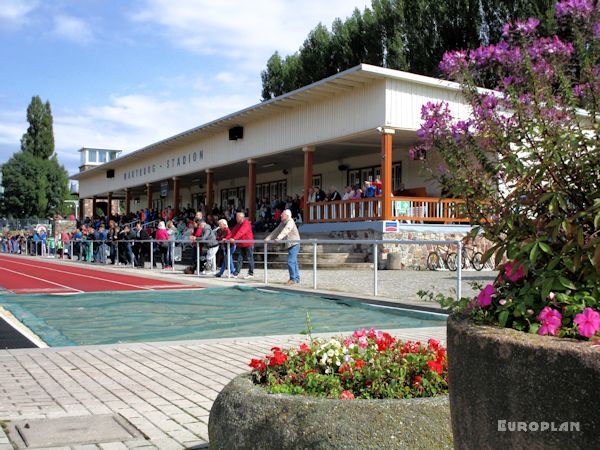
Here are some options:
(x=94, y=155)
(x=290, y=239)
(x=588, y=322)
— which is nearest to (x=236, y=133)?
(x=290, y=239)

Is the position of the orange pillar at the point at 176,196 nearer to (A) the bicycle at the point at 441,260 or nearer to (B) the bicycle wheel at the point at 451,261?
(A) the bicycle at the point at 441,260

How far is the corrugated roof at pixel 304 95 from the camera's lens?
2323cm

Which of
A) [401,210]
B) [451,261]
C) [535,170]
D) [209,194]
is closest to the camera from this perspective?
[535,170]

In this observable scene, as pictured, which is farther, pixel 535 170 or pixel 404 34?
pixel 404 34

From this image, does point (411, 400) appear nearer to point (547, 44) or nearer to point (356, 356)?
point (356, 356)

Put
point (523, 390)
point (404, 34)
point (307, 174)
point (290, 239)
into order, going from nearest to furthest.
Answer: point (523, 390)
point (290, 239)
point (307, 174)
point (404, 34)

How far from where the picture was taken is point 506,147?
295 centimetres

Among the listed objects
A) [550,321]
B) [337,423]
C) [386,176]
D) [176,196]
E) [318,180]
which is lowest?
[337,423]

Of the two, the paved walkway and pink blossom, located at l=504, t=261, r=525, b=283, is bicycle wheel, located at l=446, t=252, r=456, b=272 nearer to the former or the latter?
the paved walkway

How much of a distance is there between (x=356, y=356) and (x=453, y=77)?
5.28ft

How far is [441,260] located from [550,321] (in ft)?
43.9

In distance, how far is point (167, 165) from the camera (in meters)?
41.9

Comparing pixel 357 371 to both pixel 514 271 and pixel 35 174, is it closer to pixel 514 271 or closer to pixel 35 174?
pixel 514 271

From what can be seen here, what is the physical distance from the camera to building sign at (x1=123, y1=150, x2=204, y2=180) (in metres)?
37.8
